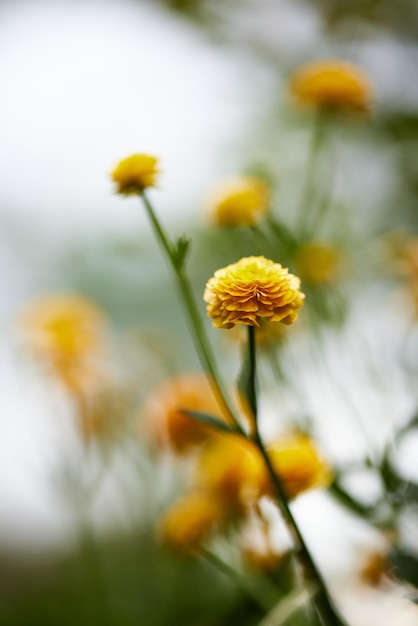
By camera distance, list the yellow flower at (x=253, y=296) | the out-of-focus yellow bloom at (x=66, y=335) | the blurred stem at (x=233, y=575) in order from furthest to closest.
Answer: the out-of-focus yellow bloom at (x=66, y=335), the blurred stem at (x=233, y=575), the yellow flower at (x=253, y=296)

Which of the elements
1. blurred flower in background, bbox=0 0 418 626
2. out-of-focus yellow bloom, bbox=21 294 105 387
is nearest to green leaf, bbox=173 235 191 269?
blurred flower in background, bbox=0 0 418 626

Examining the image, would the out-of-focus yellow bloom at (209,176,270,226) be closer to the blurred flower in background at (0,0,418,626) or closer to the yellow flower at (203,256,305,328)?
the blurred flower in background at (0,0,418,626)

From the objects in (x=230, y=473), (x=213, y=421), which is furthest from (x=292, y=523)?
(x=230, y=473)

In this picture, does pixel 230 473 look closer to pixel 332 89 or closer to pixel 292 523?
pixel 292 523

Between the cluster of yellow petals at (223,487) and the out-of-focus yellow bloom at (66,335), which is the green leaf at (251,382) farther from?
the out-of-focus yellow bloom at (66,335)

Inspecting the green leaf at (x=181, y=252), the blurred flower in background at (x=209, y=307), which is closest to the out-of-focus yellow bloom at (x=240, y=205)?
the blurred flower in background at (x=209, y=307)

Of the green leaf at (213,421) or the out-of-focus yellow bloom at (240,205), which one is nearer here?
the green leaf at (213,421)
